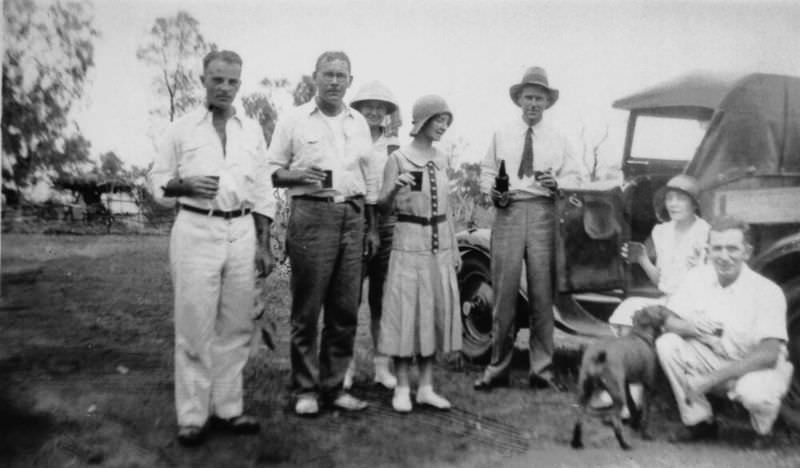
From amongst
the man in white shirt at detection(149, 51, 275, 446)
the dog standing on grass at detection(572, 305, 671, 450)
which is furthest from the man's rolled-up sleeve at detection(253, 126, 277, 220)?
the dog standing on grass at detection(572, 305, 671, 450)

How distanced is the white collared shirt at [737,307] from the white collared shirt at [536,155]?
919 mm

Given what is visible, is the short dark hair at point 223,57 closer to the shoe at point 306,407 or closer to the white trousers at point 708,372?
the shoe at point 306,407

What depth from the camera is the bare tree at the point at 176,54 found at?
3260 millimetres

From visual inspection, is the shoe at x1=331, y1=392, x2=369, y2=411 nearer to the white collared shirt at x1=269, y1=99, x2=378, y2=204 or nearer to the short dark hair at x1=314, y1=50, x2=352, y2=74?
the white collared shirt at x1=269, y1=99, x2=378, y2=204

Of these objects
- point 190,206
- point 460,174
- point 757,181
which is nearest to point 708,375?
point 757,181

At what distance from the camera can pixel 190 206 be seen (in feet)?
8.36

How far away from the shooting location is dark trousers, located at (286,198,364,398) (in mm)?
2863

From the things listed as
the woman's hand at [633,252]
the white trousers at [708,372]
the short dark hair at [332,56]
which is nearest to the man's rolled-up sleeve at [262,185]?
the short dark hair at [332,56]

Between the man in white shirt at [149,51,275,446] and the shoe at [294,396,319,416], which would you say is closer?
the man in white shirt at [149,51,275,446]

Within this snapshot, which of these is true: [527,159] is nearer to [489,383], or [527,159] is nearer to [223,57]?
[489,383]

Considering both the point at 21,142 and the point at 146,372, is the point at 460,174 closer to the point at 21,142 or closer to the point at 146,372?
the point at 146,372

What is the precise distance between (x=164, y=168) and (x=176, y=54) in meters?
0.98

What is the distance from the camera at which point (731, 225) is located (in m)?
2.62

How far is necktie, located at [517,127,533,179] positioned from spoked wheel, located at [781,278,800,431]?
4.34 feet
